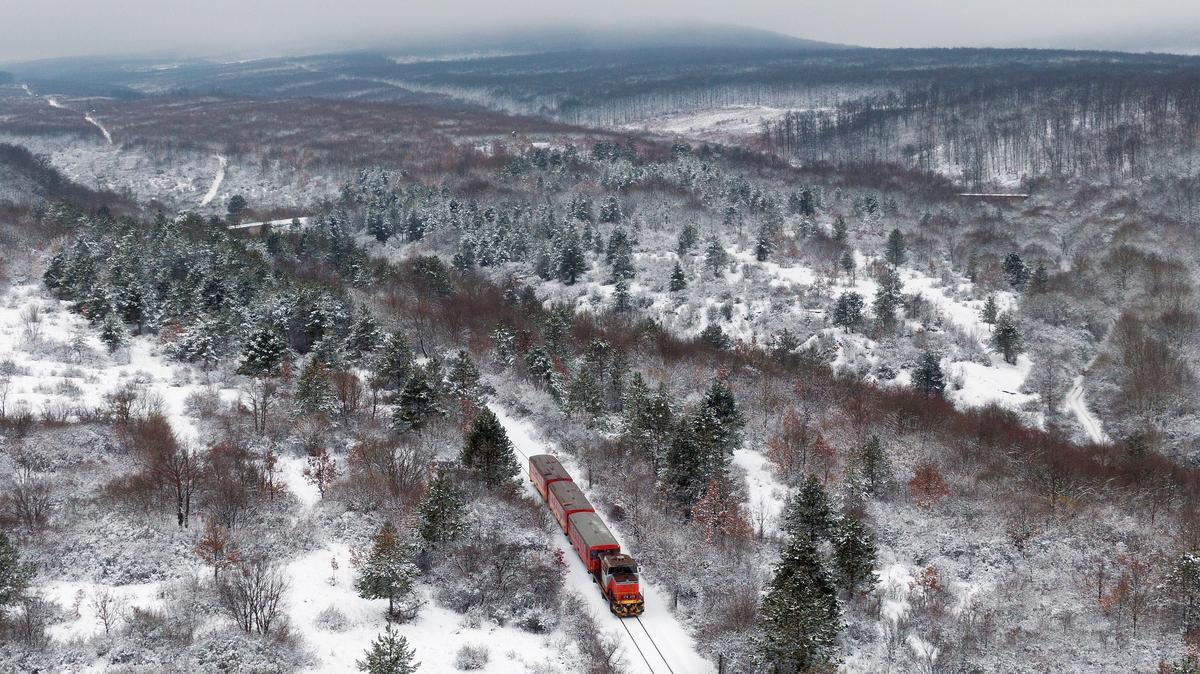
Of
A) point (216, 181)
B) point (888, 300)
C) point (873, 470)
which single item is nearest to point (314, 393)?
point (873, 470)

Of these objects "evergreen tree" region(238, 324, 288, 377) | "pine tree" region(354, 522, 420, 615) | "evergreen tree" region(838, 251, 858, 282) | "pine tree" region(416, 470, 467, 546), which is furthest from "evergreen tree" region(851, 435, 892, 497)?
"evergreen tree" region(838, 251, 858, 282)

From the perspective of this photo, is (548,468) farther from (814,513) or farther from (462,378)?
(462,378)

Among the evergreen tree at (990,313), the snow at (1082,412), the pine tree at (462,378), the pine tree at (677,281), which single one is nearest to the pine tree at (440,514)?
the pine tree at (462,378)

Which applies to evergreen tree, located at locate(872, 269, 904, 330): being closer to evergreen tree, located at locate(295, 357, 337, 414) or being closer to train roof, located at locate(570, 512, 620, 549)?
train roof, located at locate(570, 512, 620, 549)

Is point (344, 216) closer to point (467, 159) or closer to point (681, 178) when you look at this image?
point (467, 159)

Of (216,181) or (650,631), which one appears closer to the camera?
(650,631)

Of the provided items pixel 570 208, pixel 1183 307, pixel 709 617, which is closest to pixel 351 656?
pixel 709 617
